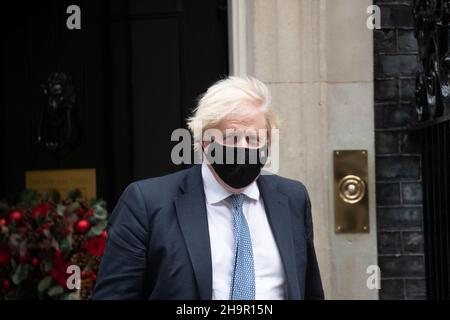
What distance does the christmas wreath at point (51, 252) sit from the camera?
4324mm

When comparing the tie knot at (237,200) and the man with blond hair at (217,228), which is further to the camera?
the tie knot at (237,200)

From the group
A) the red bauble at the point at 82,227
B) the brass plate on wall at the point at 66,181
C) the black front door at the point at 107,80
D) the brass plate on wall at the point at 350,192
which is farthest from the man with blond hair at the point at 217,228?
the brass plate on wall at the point at 66,181

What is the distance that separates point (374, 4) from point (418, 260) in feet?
4.49

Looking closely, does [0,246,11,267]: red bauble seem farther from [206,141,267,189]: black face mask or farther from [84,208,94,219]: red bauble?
[206,141,267,189]: black face mask

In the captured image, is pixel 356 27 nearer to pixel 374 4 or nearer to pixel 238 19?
pixel 374 4

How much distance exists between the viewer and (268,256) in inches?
100

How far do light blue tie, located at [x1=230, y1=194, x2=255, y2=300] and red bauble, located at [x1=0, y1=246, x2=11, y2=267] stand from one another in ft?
6.99

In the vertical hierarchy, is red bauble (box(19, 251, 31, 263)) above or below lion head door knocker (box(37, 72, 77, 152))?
below

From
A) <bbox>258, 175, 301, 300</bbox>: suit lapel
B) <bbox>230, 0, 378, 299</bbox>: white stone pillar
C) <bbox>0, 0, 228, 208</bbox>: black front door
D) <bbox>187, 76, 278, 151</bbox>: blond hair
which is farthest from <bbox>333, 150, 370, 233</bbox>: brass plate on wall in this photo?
<bbox>187, 76, 278, 151</bbox>: blond hair

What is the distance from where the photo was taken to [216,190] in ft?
8.66

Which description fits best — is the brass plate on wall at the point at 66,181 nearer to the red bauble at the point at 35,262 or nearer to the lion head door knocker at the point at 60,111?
the lion head door knocker at the point at 60,111

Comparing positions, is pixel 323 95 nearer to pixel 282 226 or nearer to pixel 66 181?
pixel 66 181

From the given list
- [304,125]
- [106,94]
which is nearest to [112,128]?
[106,94]

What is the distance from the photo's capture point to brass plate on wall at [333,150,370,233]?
4496 mm
